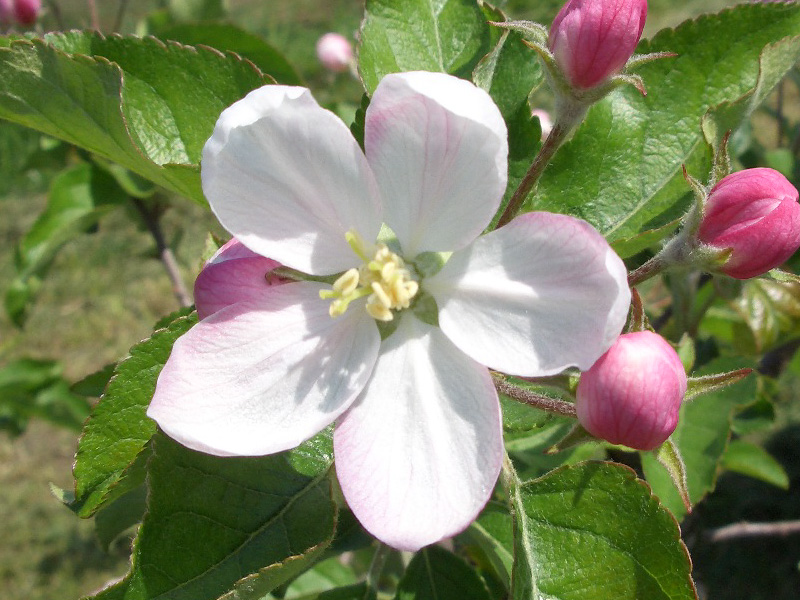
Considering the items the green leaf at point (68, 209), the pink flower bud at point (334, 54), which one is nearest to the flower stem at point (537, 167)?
the green leaf at point (68, 209)

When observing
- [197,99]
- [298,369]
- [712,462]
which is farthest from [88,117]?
[712,462]

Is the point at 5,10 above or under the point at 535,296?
under

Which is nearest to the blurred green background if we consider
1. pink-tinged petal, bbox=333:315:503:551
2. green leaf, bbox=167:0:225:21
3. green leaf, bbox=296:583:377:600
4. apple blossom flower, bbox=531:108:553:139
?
green leaf, bbox=167:0:225:21

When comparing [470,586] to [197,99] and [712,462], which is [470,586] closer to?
[712,462]

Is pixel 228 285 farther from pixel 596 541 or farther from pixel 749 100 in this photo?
pixel 749 100

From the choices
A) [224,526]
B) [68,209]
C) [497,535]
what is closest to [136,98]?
[224,526]

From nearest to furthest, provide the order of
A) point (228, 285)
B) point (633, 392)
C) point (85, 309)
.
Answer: point (633, 392) → point (228, 285) → point (85, 309)

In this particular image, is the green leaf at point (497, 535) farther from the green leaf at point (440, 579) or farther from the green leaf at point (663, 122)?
the green leaf at point (663, 122)
